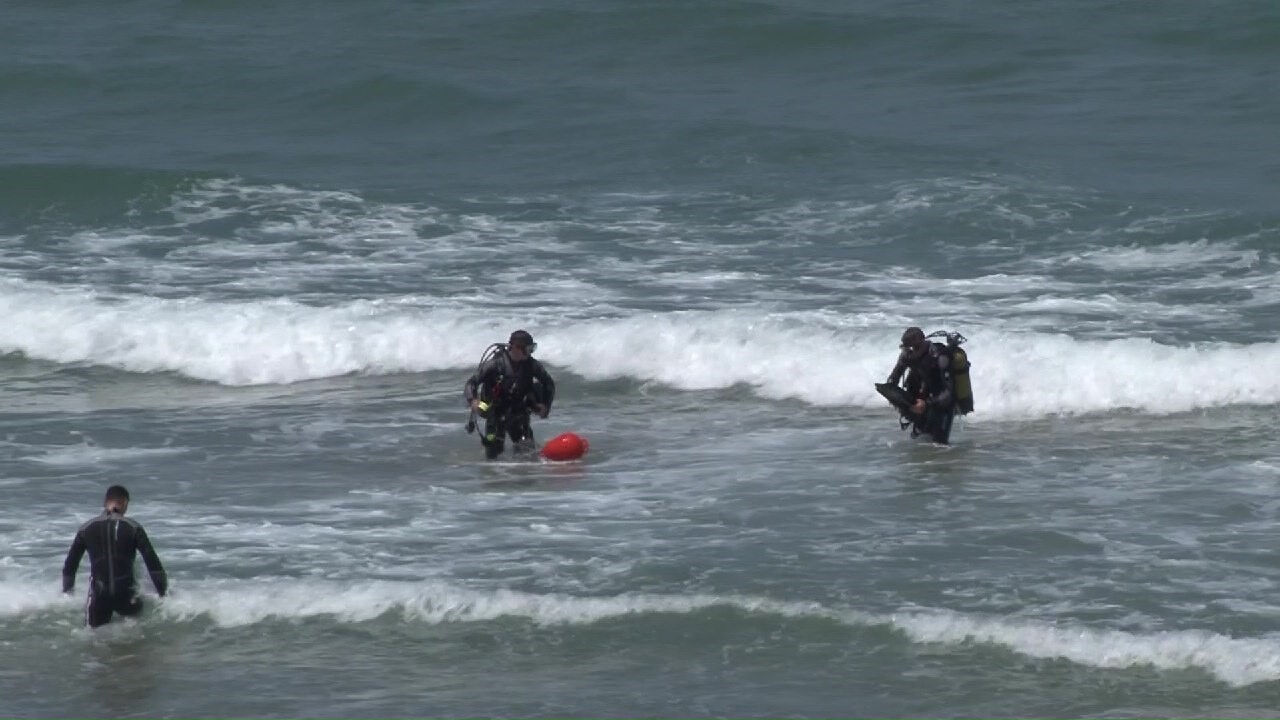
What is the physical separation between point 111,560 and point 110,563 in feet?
0.06

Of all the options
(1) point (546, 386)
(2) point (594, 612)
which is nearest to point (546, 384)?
(1) point (546, 386)

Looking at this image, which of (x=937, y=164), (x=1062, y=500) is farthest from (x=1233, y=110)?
(x=1062, y=500)

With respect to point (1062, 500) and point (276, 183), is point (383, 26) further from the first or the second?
point (1062, 500)

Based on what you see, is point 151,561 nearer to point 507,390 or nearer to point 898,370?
point 507,390

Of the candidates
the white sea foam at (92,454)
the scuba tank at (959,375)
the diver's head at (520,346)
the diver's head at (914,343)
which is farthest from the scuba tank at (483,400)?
the scuba tank at (959,375)

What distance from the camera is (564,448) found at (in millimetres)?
16812

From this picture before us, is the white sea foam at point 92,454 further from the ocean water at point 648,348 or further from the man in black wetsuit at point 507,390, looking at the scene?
the man in black wetsuit at point 507,390

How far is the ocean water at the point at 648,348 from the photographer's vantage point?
40.5ft

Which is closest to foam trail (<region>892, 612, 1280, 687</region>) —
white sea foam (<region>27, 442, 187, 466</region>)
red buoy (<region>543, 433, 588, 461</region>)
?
red buoy (<region>543, 433, 588, 461</region>)

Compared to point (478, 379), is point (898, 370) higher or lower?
lower

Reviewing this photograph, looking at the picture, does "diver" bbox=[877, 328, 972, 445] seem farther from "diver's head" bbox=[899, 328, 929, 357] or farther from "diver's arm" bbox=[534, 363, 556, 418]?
"diver's arm" bbox=[534, 363, 556, 418]

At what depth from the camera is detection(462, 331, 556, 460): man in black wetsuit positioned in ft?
54.6

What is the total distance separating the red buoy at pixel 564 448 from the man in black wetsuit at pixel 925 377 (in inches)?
104

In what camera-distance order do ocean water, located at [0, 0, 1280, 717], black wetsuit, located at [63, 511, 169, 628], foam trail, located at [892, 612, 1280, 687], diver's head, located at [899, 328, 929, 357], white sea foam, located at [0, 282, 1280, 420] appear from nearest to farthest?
foam trail, located at [892, 612, 1280, 687], ocean water, located at [0, 0, 1280, 717], black wetsuit, located at [63, 511, 169, 628], diver's head, located at [899, 328, 929, 357], white sea foam, located at [0, 282, 1280, 420]
